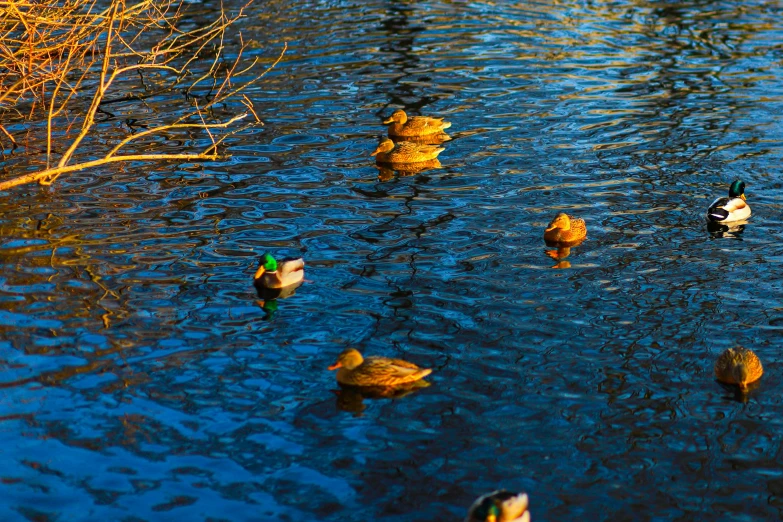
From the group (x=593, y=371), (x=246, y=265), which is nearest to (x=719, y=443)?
(x=593, y=371)

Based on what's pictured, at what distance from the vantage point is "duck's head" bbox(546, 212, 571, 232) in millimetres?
12367

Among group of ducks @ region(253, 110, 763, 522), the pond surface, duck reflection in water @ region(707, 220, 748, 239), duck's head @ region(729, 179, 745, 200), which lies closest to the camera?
group of ducks @ region(253, 110, 763, 522)

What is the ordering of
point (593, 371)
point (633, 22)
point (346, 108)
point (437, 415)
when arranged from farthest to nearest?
point (633, 22)
point (346, 108)
point (593, 371)
point (437, 415)

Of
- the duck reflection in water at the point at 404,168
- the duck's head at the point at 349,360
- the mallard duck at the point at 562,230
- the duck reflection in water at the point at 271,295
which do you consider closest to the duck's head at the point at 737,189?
the mallard duck at the point at 562,230

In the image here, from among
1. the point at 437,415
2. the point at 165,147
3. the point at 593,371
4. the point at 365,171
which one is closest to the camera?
the point at 437,415

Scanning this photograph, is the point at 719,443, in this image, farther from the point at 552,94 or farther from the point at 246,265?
the point at 552,94

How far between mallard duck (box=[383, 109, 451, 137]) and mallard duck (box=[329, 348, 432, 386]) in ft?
25.0

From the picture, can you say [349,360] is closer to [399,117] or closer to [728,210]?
[728,210]

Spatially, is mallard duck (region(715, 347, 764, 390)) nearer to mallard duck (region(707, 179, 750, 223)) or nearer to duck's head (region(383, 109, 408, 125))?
mallard duck (region(707, 179, 750, 223))

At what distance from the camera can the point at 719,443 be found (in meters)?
8.42

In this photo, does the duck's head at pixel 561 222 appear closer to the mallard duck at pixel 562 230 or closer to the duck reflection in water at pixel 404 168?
the mallard duck at pixel 562 230

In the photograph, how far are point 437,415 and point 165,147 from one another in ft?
30.4

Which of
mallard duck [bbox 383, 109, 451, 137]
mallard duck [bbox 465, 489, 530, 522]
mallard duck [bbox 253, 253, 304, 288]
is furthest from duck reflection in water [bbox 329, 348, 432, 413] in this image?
mallard duck [bbox 383, 109, 451, 137]

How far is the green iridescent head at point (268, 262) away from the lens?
11.4 m
